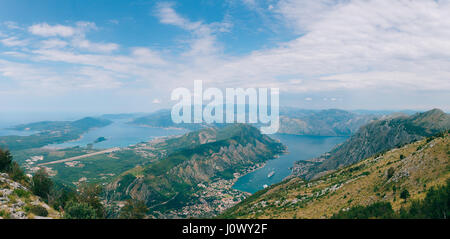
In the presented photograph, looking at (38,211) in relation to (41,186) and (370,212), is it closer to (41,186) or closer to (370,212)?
(41,186)

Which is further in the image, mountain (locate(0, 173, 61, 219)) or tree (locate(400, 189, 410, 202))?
tree (locate(400, 189, 410, 202))

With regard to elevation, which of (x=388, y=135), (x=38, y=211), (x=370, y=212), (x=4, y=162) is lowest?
(x=388, y=135)

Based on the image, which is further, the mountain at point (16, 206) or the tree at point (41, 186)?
the tree at point (41, 186)

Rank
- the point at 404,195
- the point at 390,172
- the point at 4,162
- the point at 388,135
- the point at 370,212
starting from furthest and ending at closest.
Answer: the point at 388,135 < the point at 390,172 < the point at 4,162 < the point at 370,212 < the point at 404,195

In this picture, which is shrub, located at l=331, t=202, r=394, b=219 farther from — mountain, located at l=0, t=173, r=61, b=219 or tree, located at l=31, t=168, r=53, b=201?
tree, located at l=31, t=168, r=53, b=201

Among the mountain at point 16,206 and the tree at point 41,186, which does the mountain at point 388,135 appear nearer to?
the tree at point 41,186

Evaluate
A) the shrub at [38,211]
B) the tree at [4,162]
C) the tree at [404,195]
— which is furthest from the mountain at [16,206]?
the tree at [404,195]

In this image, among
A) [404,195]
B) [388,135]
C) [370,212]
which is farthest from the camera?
[388,135]

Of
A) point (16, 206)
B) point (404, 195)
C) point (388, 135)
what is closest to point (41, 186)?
point (16, 206)

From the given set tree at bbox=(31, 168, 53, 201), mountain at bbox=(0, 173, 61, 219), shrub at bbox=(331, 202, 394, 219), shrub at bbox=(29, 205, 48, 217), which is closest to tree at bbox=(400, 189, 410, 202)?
shrub at bbox=(331, 202, 394, 219)

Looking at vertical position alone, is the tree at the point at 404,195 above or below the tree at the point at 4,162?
below
